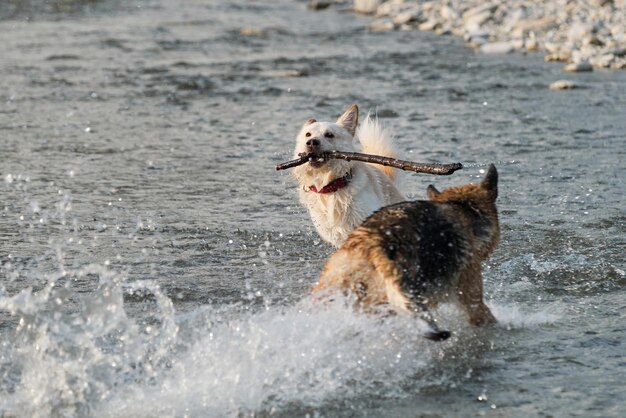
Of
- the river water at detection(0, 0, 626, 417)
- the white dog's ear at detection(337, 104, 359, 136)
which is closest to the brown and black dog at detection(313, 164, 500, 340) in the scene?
the river water at detection(0, 0, 626, 417)

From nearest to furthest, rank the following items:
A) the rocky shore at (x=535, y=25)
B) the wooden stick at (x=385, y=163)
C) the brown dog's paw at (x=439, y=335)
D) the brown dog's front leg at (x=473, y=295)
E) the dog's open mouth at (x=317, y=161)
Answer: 1. the brown dog's paw at (x=439, y=335)
2. the brown dog's front leg at (x=473, y=295)
3. the wooden stick at (x=385, y=163)
4. the dog's open mouth at (x=317, y=161)
5. the rocky shore at (x=535, y=25)

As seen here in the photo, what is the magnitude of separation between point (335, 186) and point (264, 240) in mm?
1008

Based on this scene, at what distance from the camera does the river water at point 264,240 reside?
Result: 210 inches

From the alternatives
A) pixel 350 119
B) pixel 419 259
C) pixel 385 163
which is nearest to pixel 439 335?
pixel 419 259

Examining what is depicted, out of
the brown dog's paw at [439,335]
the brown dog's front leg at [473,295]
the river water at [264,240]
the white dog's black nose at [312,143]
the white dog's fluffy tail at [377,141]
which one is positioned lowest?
the river water at [264,240]

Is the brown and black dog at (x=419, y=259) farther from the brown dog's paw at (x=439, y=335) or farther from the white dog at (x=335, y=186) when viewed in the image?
the white dog at (x=335, y=186)

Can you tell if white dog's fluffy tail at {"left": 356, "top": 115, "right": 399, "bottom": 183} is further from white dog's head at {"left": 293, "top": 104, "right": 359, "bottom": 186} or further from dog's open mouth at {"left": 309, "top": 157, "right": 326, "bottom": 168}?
dog's open mouth at {"left": 309, "top": 157, "right": 326, "bottom": 168}

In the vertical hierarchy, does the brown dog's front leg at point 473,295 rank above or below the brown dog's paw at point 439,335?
below

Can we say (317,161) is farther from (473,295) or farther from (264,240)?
(473,295)

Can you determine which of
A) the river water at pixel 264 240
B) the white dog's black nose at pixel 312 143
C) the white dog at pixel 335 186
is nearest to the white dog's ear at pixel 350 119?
the white dog at pixel 335 186

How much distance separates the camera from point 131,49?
1923cm

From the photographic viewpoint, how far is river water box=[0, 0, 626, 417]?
5344 millimetres

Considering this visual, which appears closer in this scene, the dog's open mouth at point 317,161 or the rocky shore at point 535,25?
the dog's open mouth at point 317,161

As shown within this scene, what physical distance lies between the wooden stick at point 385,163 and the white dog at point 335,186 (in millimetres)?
108
